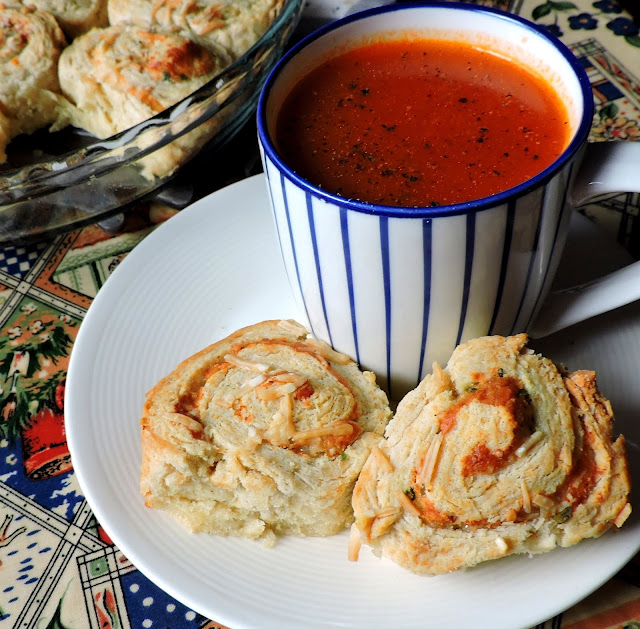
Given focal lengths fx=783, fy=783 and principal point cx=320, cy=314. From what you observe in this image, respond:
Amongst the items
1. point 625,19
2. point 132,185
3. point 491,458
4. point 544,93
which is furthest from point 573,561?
point 625,19

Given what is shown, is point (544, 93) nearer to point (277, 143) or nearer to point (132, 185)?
point (277, 143)

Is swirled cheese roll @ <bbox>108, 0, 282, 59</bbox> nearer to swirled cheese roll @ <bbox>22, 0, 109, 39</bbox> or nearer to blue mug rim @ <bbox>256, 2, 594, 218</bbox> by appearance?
swirled cheese roll @ <bbox>22, 0, 109, 39</bbox>

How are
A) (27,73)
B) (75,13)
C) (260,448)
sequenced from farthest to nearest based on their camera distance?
1. (75,13)
2. (27,73)
3. (260,448)

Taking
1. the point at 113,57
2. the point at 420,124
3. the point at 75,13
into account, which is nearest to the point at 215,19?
the point at 113,57

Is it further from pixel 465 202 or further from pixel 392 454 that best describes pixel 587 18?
pixel 392 454

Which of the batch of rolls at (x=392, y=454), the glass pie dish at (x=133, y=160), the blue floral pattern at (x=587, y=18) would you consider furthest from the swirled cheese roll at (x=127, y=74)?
the blue floral pattern at (x=587, y=18)
